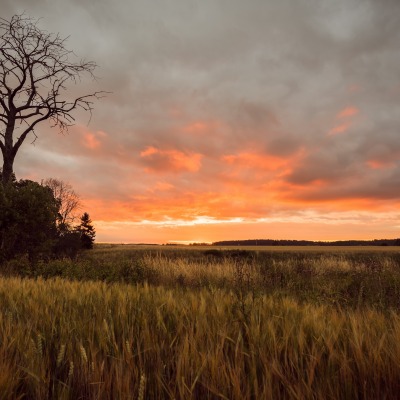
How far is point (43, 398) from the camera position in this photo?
1.65 metres

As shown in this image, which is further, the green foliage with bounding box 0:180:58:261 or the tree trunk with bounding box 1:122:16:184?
the tree trunk with bounding box 1:122:16:184

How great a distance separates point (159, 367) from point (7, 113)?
62.3 ft

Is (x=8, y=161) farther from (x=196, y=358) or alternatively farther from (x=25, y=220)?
(x=196, y=358)

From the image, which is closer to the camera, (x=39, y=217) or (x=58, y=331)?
(x=58, y=331)

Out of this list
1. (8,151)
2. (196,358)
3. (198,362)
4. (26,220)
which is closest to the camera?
(198,362)

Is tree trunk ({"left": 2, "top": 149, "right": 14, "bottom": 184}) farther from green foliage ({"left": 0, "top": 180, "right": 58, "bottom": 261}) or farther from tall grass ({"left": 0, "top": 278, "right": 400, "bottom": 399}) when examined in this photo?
tall grass ({"left": 0, "top": 278, "right": 400, "bottom": 399})

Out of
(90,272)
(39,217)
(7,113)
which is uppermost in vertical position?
(7,113)

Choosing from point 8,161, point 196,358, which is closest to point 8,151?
point 8,161

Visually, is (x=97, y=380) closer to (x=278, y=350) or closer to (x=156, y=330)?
(x=156, y=330)

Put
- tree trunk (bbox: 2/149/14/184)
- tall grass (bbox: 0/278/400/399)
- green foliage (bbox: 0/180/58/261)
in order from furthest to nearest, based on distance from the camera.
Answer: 1. tree trunk (bbox: 2/149/14/184)
2. green foliage (bbox: 0/180/58/261)
3. tall grass (bbox: 0/278/400/399)

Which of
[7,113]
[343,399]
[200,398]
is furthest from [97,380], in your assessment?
[7,113]

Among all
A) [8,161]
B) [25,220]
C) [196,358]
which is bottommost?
[196,358]

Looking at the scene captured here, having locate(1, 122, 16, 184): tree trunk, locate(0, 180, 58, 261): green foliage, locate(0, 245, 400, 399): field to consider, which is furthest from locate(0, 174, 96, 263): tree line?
locate(0, 245, 400, 399): field

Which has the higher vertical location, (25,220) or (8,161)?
(8,161)
